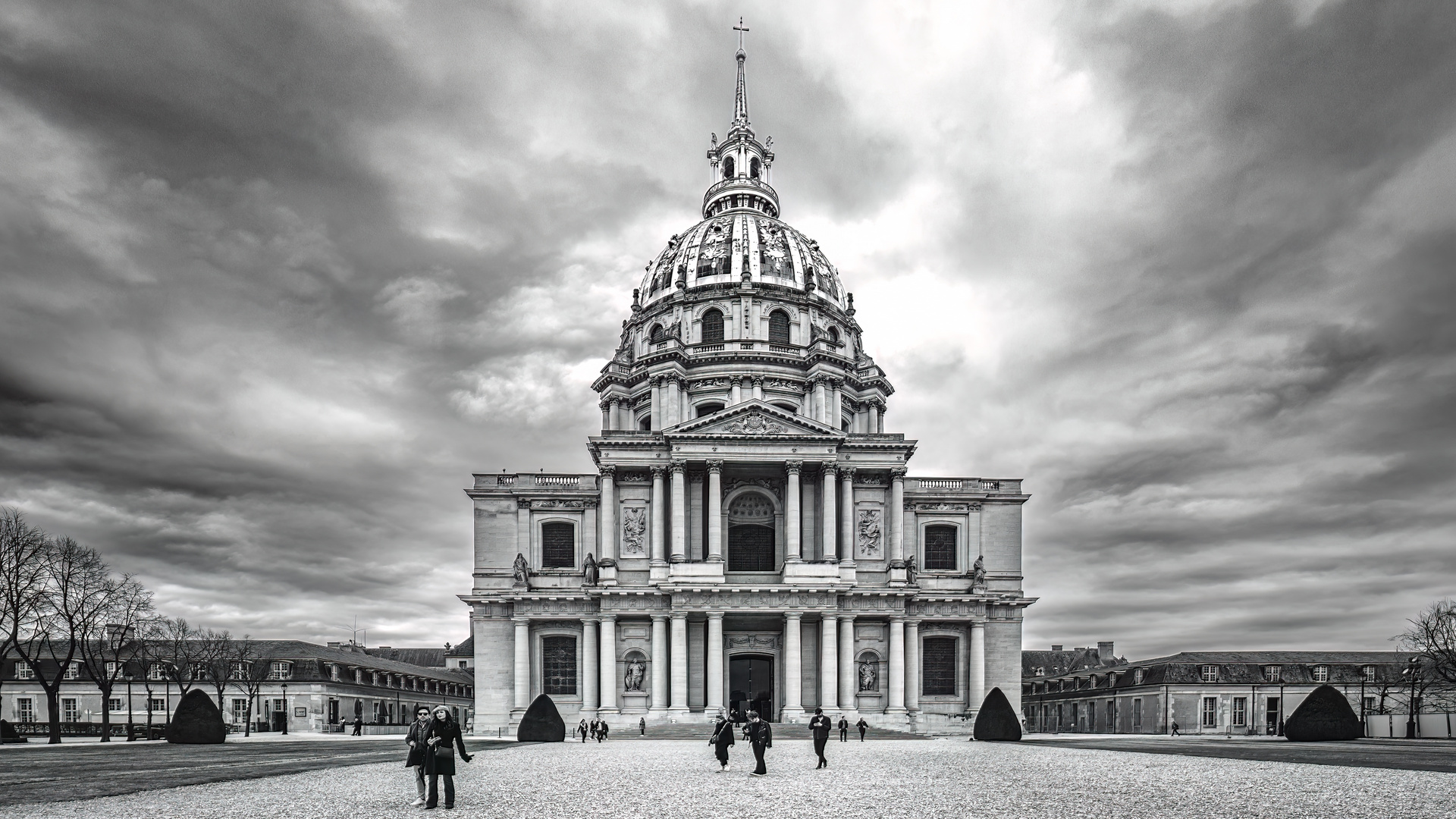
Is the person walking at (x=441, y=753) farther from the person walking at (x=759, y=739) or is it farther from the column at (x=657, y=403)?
the column at (x=657, y=403)

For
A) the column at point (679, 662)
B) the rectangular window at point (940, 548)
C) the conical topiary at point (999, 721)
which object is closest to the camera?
the conical topiary at point (999, 721)

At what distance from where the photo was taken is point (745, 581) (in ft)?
209

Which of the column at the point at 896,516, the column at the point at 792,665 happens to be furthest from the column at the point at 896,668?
the column at the point at 792,665

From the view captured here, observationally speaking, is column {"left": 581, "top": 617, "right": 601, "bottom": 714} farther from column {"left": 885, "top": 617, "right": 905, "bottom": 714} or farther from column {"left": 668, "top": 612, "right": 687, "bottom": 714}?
column {"left": 885, "top": 617, "right": 905, "bottom": 714}

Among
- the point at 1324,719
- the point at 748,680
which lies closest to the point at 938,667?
the point at 748,680

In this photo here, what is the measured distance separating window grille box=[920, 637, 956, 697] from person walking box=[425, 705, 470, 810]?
170 ft

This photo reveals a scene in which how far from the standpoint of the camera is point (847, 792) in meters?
20.6

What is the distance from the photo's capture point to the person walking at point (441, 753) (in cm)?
1717

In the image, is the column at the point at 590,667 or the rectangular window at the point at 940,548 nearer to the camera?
the column at the point at 590,667

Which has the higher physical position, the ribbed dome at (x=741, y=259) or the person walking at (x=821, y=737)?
the ribbed dome at (x=741, y=259)

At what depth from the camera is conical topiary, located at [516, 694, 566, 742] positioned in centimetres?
4659

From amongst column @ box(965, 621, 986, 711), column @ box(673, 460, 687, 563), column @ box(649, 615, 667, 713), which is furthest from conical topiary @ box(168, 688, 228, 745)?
column @ box(965, 621, 986, 711)

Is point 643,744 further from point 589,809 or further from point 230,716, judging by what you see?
point 230,716

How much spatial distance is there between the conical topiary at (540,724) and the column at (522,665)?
1577 cm
